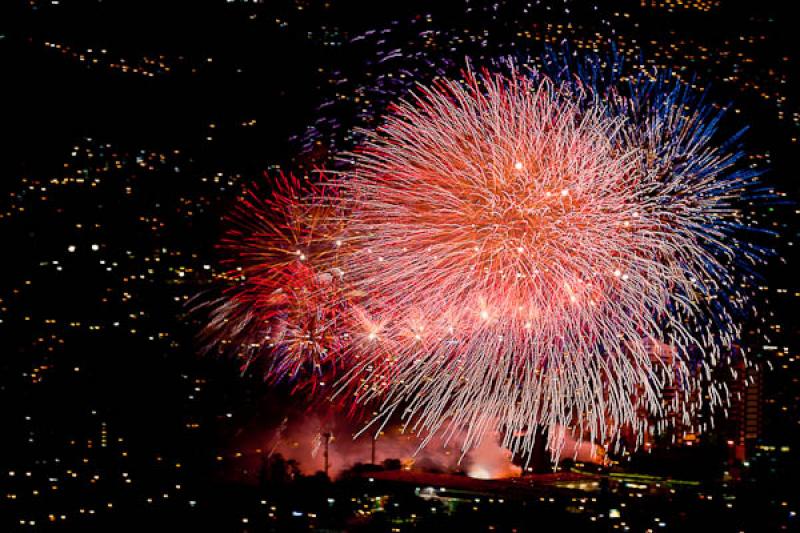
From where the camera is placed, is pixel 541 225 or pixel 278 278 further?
pixel 278 278

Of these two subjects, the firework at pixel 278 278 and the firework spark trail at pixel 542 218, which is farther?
the firework at pixel 278 278

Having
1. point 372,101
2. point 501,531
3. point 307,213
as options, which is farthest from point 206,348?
point 501,531

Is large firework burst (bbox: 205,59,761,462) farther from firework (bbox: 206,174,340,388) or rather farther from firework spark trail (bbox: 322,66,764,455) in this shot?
firework (bbox: 206,174,340,388)

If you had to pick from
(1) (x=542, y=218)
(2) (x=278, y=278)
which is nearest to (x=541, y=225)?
(1) (x=542, y=218)

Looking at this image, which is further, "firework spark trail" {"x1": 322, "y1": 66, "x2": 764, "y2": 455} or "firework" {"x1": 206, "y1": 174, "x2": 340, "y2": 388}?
"firework" {"x1": 206, "y1": 174, "x2": 340, "y2": 388}

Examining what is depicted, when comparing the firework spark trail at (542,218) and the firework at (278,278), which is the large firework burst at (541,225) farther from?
the firework at (278,278)

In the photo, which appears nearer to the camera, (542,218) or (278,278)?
(542,218)

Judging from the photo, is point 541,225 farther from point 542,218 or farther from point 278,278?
point 278,278

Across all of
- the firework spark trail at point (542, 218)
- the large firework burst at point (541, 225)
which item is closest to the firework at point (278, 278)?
the large firework burst at point (541, 225)

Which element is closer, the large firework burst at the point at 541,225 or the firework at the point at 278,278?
the large firework burst at the point at 541,225

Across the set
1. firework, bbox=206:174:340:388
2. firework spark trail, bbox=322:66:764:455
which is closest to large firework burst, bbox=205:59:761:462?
firework spark trail, bbox=322:66:764:455

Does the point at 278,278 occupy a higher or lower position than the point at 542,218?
lower
